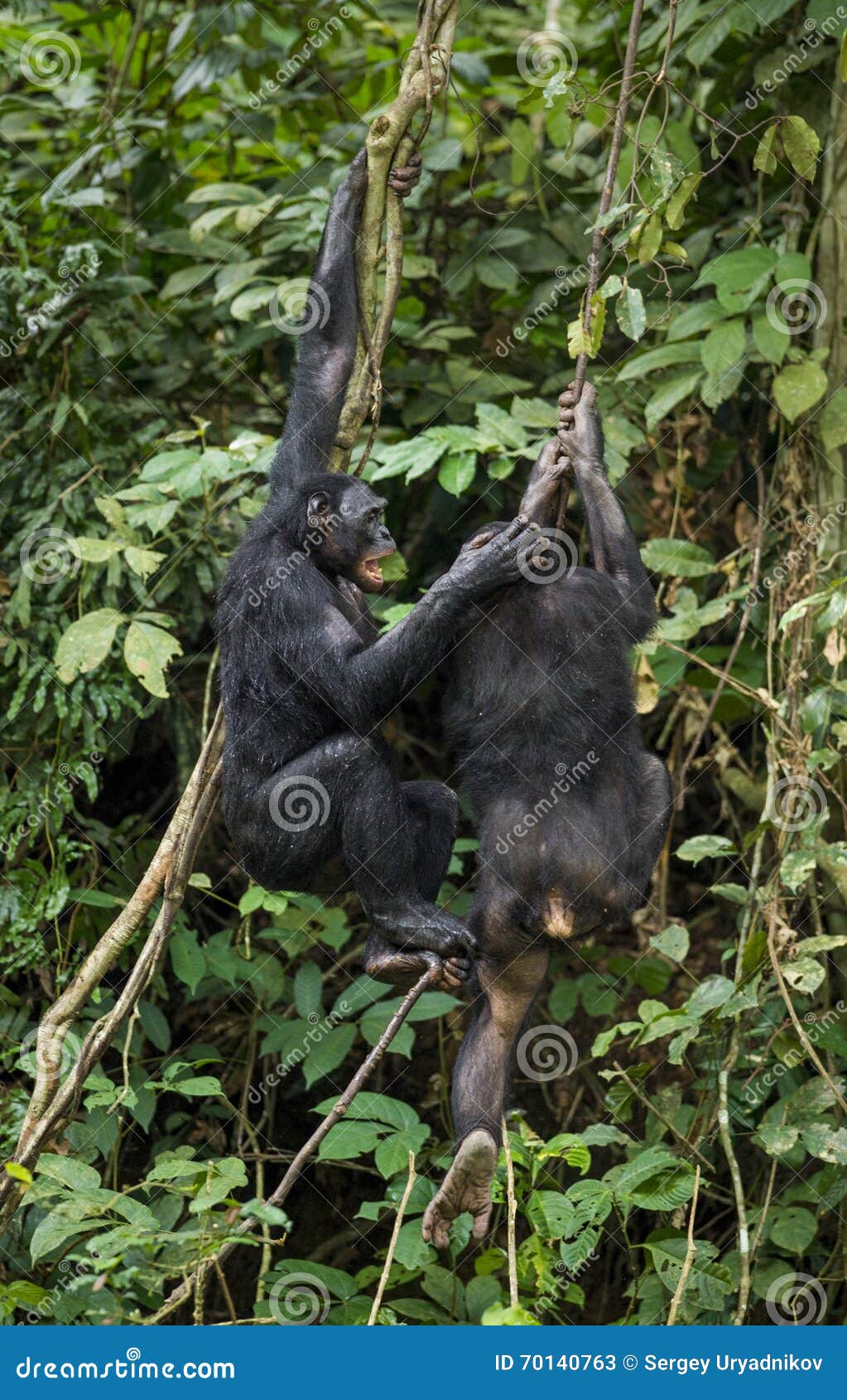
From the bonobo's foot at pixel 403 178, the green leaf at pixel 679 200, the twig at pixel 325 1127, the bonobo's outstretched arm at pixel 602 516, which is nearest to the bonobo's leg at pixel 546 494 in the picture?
the bonobo's outstretched arm at pixel 602 516

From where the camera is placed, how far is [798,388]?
715cm

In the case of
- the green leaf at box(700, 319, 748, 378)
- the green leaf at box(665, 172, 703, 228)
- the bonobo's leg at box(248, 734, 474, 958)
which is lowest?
the bonobo's leg at box(248, 734, 474, 958)

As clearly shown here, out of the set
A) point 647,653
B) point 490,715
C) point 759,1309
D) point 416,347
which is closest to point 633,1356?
point 759,1309

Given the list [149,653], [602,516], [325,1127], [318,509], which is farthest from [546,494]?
[325,1127]

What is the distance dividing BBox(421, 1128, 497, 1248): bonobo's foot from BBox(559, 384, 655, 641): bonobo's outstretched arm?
191cm

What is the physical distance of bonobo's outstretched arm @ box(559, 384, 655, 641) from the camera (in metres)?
5.62

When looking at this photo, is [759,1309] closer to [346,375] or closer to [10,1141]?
[10,1141]

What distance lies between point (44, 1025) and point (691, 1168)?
9.10 ft

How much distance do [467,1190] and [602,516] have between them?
2.47 m

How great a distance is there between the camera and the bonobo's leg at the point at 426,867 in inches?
216

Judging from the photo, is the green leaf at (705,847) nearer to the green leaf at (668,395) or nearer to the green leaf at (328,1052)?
the green leaf at (328,1052)

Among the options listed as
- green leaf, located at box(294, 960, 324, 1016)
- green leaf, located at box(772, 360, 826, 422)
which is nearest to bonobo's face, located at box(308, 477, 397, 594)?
green leaf, located at box(772, 360, 826, 422)

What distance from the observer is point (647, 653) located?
24.4ft

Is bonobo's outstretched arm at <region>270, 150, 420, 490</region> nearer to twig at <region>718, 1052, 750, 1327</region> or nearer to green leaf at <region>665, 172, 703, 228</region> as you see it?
green leaf at <region>665, 172, 703, 228</region>
